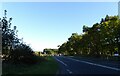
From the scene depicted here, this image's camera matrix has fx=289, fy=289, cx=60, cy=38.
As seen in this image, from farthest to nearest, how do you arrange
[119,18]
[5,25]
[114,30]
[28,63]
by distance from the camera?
[119,18], [114,30], [28,63], [5,25]

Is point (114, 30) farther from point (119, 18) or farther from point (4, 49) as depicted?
point (4, 49)

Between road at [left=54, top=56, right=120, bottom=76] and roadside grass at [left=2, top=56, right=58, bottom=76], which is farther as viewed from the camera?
road at [left=54, top=56, right=120, bottom=76]

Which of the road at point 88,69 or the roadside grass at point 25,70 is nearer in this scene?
the roadside grass at point 25,70

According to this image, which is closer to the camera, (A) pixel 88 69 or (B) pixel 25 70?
(B) pixel 25 70

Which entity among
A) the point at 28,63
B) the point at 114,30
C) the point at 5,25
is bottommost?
the point at 28,63

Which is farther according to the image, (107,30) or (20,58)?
(107,30)

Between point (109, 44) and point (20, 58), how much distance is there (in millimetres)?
35595

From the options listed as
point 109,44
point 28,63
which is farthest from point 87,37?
point 28,63

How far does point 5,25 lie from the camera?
18078 millimetres

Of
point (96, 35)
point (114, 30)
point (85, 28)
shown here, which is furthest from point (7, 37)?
point (85, 28)

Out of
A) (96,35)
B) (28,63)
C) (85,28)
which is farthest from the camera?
(85,28)

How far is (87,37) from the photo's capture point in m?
83.2

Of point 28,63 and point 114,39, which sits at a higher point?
point 114,39

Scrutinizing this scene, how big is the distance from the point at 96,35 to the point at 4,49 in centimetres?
5469
